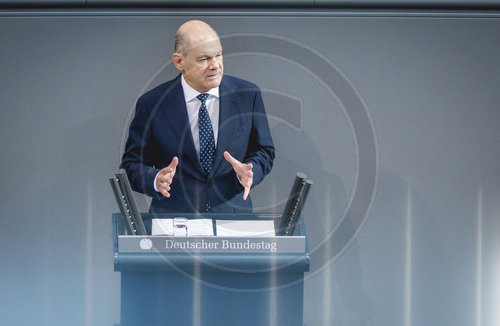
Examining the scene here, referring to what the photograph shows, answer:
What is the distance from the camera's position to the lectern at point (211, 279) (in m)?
2.83

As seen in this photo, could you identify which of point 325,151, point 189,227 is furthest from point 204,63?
point 325,151

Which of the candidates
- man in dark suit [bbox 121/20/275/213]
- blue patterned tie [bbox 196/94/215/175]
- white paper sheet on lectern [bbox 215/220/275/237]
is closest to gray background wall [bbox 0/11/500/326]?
man in dark suit [bbox 121/20/275/213]

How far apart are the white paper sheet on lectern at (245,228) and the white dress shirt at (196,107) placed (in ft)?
2.21

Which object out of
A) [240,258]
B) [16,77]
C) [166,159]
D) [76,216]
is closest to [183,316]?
[240,258]

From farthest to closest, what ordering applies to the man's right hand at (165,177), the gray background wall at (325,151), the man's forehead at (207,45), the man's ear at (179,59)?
the gray background wall at (325,151) < the man's ear at (179,59) < the man's forehead at (207,45) < the man's right hand at (165,177)

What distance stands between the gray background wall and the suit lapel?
566 mm

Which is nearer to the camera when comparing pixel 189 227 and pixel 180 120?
pixel 189 227

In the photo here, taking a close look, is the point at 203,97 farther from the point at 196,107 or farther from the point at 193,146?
the point at 193,146

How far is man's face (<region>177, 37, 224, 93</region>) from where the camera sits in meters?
3.58

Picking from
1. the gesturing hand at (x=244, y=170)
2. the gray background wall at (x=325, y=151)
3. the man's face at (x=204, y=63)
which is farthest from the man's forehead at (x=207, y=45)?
the gray background wall at (x=325, y=151)

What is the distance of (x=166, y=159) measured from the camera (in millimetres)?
3840

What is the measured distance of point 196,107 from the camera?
381 centimetres

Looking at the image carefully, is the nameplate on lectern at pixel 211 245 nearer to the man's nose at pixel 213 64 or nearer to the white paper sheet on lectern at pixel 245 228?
the white paper sheet on lectern at pixel 245 228

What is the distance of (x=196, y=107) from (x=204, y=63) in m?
0.27
